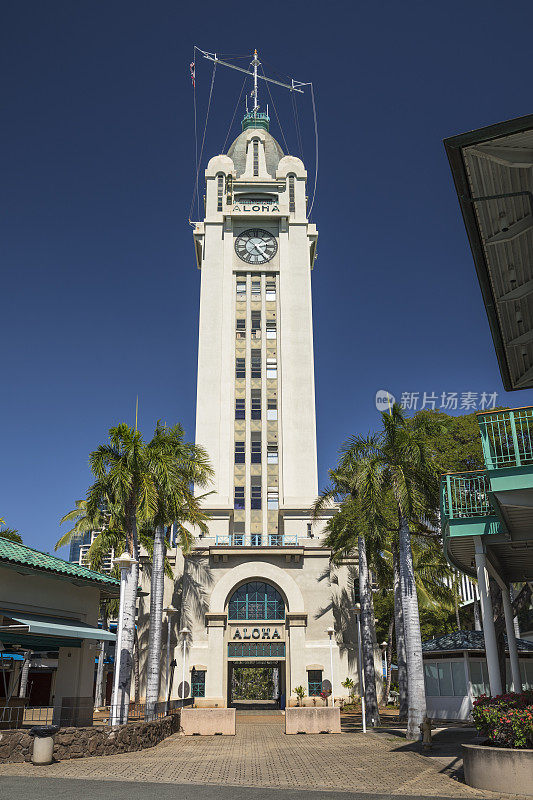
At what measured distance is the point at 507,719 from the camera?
43.6 feet

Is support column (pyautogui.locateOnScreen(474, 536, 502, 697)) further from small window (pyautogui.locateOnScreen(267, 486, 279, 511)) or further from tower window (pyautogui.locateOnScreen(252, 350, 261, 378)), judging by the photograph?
tower window (pyautogui.locateOnScreen(252, 350, 261, 378))

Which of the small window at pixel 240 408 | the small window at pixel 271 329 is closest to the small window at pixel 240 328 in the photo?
the small window at pixel 271 329

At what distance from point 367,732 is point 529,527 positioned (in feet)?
47.3

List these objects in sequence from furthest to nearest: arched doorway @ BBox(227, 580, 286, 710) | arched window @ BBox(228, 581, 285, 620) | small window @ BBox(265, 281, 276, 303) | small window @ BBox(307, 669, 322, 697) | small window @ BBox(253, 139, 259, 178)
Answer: small window @ BBox(253, 139, 259, 178) < small window @ BBox(265, 281, 276, 303) < arched window @ BBox(228, 581, 285, 620) < arched doorway @ BBox(227, 580, 286, 710) < small window @ BBox(307, 669, 322, 697)

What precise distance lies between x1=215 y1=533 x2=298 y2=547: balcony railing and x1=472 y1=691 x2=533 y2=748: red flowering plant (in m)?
31.9

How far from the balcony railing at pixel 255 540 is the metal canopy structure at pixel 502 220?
31.5 meters

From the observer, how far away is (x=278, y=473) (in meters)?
54.0

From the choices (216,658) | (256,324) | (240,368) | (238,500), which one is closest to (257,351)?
(240,368)

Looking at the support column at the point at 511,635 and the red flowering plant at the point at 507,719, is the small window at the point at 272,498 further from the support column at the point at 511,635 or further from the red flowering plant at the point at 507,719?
the red flowering plant at the point at 507,719

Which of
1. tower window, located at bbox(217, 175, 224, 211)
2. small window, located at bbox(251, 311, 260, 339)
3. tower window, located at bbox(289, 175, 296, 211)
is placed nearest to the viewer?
small window, located at bbox(251, 311, 260, 339)

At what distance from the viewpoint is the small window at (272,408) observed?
183ft

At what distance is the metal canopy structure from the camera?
12.0m

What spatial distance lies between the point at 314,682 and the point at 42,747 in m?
27.3

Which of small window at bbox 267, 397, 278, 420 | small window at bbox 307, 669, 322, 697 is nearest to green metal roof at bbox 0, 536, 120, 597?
small window at bbox 307, 669, 322, 697
